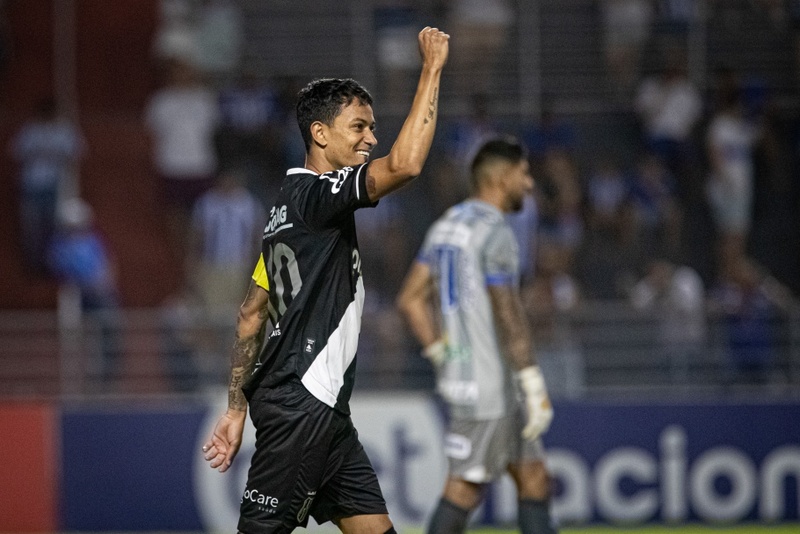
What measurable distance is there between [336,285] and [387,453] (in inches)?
219

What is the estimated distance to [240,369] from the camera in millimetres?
5129

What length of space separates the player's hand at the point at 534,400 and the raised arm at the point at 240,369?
2122mm

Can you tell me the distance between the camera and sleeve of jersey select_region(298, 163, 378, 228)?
4.63 m

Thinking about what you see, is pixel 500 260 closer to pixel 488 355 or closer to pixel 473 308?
pixel 473 308

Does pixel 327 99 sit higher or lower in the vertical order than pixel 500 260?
higher

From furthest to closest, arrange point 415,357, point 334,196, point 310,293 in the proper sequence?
point 415,357
point 310,293
point 334,196

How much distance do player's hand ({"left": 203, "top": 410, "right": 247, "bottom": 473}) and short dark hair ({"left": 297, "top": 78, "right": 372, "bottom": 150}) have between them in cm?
116

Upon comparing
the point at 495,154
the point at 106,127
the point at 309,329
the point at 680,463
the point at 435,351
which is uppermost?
the point at 106,127

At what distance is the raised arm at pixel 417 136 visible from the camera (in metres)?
4.50

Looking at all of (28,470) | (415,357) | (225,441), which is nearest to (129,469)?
(28,470)

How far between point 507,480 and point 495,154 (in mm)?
3855

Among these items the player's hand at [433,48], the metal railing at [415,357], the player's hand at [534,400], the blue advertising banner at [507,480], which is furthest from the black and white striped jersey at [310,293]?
the metal railing at [415,357]

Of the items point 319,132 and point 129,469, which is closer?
point 319,132

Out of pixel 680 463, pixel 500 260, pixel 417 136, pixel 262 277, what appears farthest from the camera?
pixel 680 463
